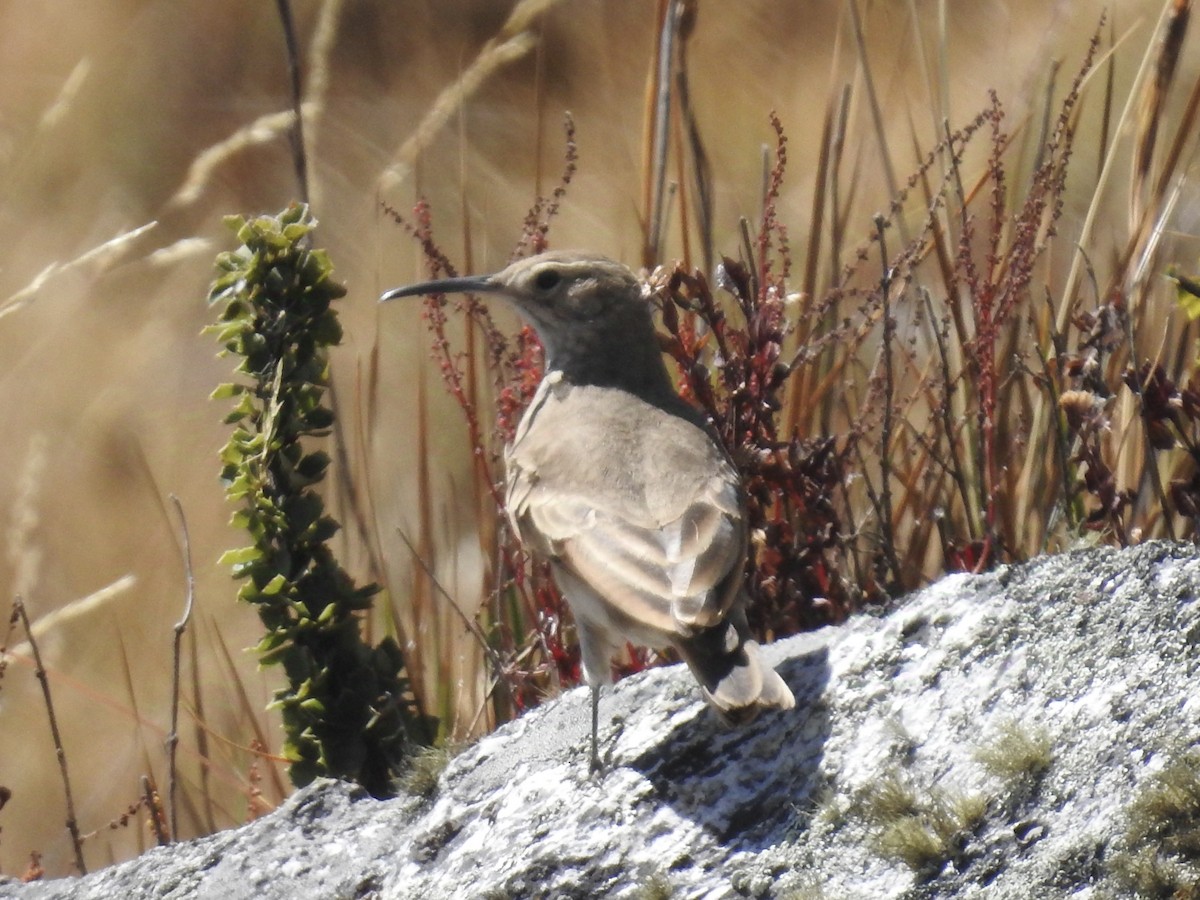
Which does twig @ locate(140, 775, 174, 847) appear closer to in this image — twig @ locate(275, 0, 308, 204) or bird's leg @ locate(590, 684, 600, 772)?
bird's leg @ locate(590, 684, 600, 772)

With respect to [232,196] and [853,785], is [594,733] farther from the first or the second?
[232,196]

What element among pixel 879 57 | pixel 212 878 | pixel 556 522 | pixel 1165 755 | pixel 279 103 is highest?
pixel 279 103

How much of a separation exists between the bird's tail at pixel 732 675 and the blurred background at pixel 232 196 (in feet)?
7.47

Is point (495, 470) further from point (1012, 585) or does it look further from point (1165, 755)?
point (1165, 755)

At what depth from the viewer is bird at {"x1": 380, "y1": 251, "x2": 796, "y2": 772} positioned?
139 inches

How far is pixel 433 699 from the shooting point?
4.72m

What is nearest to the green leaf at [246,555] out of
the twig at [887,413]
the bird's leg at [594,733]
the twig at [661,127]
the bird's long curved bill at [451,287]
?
the bird's long curved bill at [451,287]

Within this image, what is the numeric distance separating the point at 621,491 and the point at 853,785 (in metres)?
1.04

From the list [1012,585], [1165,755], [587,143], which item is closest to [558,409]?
[1012,585]

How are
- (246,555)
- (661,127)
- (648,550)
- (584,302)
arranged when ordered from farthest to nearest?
(584,302) < (661,127) < (246,555) < (648,550)

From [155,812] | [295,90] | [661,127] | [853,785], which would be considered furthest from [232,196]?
[853,785]

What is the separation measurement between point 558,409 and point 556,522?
627mm

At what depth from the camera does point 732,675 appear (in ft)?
11.2

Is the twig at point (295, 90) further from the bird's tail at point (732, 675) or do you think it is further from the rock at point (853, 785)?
the bird's tail at point (732, 675)
